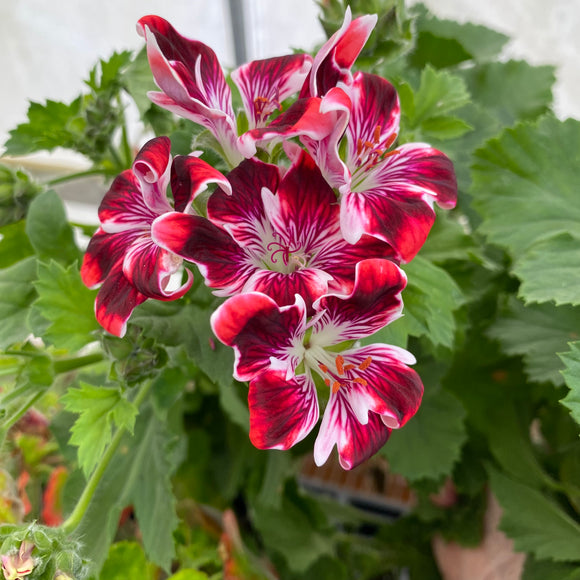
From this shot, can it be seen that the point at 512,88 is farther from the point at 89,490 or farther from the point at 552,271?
the point at 89,490

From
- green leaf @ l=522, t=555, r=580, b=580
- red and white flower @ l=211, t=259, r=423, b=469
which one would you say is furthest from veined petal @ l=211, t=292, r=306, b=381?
green leaf @ l=522, t=555, r=580, b=580

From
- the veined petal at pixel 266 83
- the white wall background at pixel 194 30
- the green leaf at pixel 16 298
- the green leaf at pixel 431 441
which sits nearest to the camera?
the veined petal at pixel 266 83

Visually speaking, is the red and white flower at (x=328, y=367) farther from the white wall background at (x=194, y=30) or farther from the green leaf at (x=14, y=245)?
the white wall background at (x=194, y=30)

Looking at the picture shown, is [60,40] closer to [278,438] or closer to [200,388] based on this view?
[200,388]

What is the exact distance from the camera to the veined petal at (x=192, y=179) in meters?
0.31

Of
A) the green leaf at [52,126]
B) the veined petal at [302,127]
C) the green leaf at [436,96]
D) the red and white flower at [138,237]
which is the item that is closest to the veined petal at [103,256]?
the red and white flower at [138,237]

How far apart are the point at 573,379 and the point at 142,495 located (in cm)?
39

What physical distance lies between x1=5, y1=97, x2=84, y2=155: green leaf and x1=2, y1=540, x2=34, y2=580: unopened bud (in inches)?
13.5

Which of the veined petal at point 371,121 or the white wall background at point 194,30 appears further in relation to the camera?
the white wall background at point 194,30

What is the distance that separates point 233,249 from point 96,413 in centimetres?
20

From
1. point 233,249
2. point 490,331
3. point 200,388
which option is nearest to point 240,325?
point 233,249

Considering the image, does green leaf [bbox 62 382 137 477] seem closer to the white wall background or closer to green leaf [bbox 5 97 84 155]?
green leaf [bbox 5 97 84 155]

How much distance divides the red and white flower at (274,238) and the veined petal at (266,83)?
0.07 metres

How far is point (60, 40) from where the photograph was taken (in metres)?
1.34
